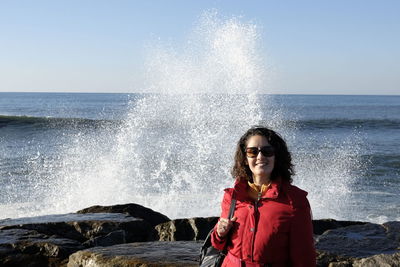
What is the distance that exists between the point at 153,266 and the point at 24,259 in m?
1.39

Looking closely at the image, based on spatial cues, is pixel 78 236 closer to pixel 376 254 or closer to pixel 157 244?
pixel 157 244

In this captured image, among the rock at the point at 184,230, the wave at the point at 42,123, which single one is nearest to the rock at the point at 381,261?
the rock at the point at 184,230

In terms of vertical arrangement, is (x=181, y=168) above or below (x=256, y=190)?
below

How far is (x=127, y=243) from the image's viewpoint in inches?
192

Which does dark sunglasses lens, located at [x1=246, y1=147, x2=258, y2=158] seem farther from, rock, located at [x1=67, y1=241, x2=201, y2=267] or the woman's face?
rock, located at [x1=67, y1=241, x2=201, y2=267]

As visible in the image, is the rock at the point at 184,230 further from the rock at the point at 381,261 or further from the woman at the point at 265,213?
the woman at the point at 265,213

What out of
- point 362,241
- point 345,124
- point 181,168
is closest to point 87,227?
point 362,241

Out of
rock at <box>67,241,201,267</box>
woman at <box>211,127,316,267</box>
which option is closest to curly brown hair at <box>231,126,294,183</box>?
woman at <box>211,127,316,267</box>

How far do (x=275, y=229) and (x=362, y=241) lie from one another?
235cm

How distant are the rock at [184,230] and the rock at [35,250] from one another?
0.98 meters

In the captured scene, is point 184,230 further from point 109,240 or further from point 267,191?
point 267,191

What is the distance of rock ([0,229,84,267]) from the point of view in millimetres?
4555

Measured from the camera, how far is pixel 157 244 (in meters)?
4.51

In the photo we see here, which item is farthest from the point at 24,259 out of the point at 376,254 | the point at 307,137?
the point at 307,137
